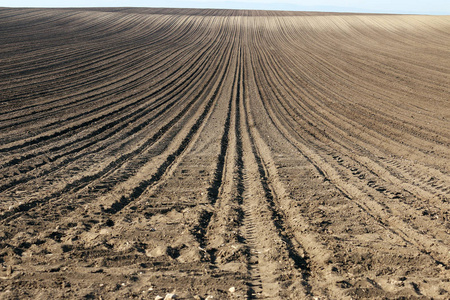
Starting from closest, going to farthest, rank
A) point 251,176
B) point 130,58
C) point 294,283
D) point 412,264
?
point 294,283 → point 412,264 → point 251,176 → point 130,58

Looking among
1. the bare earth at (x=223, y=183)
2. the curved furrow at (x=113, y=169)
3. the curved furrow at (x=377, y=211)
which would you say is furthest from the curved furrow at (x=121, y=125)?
the curved furrow at (x=377, y=211)

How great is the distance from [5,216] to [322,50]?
3285 cm

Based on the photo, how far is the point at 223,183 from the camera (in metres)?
7.59

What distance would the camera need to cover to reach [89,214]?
19.2 ft

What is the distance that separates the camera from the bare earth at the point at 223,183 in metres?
4.14

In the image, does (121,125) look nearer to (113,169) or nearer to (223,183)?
(113,169)

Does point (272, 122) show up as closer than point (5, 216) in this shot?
No

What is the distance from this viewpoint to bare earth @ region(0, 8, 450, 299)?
4145 millimetres

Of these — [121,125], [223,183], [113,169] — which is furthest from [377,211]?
[121,125]

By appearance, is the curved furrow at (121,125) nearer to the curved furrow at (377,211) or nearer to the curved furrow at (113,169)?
the curved furrow at (113,169)

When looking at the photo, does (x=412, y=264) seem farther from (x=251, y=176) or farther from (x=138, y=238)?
(x=251, y=176)

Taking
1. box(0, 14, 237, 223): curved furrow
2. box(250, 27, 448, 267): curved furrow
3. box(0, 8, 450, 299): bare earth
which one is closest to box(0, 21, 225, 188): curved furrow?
box(0, 8, 450, 299): bare earth

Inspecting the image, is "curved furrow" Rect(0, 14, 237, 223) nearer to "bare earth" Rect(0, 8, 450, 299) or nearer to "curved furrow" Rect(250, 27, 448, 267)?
"bare earth" Rect(0, 8, 450, 299)

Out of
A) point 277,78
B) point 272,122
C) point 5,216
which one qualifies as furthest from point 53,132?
point 277,78
